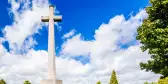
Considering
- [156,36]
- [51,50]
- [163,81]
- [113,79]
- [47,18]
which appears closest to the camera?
[51,50]

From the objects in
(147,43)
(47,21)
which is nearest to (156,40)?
(147,43)

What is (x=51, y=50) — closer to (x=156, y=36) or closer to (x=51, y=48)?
(x=51, y=48)

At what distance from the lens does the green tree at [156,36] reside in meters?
33.9

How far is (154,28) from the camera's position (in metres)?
34.9

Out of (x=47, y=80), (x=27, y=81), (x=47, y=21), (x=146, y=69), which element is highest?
(x=27, y=81)

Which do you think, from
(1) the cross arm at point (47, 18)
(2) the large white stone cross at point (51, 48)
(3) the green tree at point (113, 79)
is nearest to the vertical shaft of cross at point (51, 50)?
(2) the large white stone cross at point (51, 48)

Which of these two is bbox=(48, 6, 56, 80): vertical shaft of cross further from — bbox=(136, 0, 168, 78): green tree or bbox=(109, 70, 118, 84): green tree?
bbox=(109, 70, 118, 84): green tree

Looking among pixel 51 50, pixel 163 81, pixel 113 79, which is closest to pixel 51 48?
pixel 51 50

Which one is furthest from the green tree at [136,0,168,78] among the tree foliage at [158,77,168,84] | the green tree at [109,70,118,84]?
the green tree at [109,70,118,84]

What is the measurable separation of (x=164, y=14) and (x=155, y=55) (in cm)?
365

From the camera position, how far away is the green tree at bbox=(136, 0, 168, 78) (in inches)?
1336

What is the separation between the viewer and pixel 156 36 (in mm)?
34250

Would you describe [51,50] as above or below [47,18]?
below

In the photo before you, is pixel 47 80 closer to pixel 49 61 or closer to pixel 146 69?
pixel 49 61
